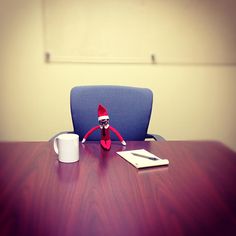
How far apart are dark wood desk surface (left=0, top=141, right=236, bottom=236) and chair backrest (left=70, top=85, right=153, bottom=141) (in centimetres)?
48

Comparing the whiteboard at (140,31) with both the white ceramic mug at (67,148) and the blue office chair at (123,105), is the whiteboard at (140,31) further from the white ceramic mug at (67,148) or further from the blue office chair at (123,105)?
the white ceramic mug at (67,148)

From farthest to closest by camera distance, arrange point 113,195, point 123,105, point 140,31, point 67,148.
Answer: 1. point 140,31
2. point 123,105
3. point 67,148
4. point 113,195

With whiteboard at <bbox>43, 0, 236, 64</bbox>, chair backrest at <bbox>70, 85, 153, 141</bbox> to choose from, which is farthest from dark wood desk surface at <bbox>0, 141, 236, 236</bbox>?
whiteboard at <bbox>43, 0, 236, 64</bbox>

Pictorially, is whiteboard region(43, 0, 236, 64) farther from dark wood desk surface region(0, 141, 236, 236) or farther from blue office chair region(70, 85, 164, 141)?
dark wood desk surface region(0, 141, 236, 236)

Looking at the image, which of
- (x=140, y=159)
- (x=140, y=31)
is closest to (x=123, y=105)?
(x=140, y=159)

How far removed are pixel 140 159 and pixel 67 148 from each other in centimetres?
27

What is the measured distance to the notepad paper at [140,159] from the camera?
3.24 feet

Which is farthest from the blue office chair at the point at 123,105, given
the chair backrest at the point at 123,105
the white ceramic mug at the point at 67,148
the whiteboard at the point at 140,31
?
the whiteboard at the point at 140,31

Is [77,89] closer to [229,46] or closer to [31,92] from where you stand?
[31,92]

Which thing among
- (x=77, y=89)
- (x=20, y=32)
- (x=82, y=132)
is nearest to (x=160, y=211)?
(x=82, y=132)

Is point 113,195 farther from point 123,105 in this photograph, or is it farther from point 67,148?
point 123,105

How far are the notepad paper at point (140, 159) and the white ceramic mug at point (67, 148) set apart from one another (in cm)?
20

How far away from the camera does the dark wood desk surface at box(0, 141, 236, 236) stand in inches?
24.5

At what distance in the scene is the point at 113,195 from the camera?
76 centimetres
